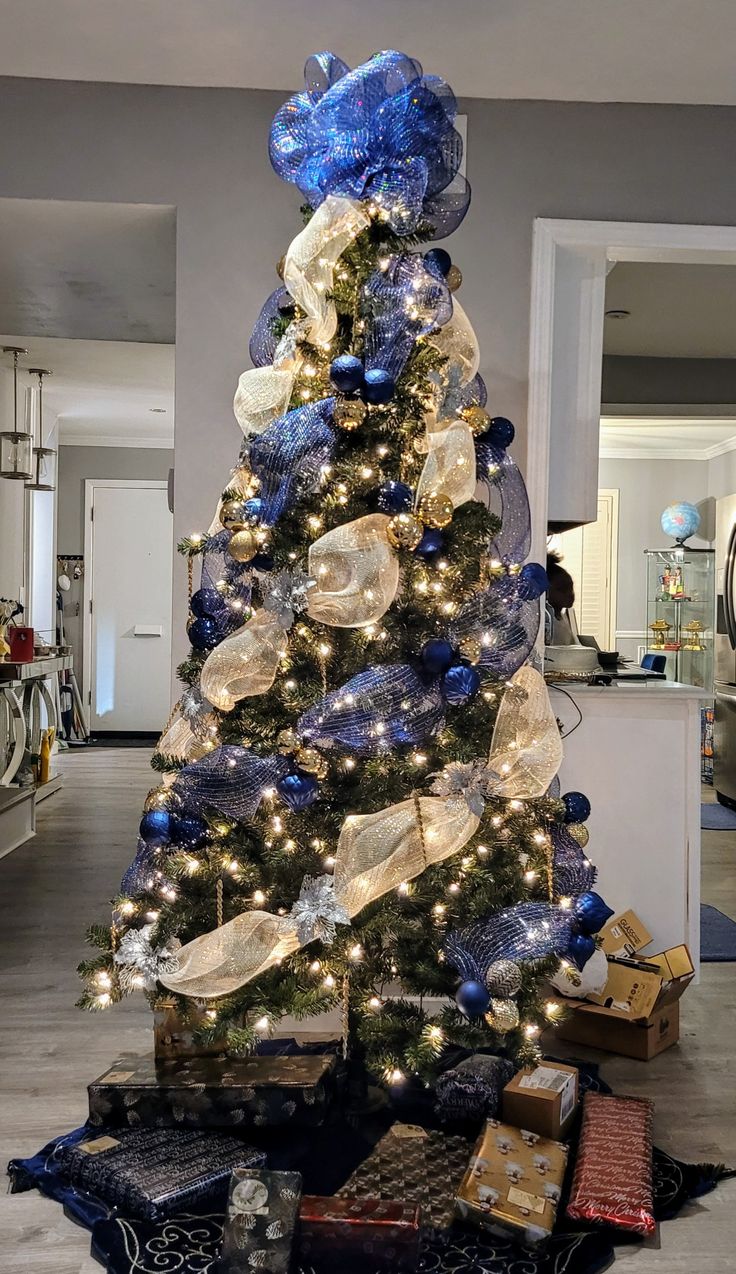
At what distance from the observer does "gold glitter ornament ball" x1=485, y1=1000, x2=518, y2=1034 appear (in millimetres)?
1980

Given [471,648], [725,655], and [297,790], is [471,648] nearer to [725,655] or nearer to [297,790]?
[297,790]

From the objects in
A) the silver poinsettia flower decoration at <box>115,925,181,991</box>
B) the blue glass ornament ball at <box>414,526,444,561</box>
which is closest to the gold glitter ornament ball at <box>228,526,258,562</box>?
the blue glass ornament ball at <box>414,526,444,561</box>

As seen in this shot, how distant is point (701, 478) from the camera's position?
882 cm

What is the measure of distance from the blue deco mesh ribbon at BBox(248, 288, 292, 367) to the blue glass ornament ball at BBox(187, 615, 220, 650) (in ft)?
1.98

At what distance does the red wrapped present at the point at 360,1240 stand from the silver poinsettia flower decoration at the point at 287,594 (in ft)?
3.43

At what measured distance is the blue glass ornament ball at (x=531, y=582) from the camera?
2.24 m

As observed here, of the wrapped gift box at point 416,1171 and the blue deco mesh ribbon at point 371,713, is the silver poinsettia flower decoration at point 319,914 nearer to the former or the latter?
the blue deco mesh ribbon at point 371,713

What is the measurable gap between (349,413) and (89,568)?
7792 millimetres

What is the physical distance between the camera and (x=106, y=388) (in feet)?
24.0

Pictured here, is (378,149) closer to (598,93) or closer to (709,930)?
(598,93)

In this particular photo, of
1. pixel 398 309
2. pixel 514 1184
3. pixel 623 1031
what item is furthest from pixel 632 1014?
pixel 398 309

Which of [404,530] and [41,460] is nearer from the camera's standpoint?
[404,530]

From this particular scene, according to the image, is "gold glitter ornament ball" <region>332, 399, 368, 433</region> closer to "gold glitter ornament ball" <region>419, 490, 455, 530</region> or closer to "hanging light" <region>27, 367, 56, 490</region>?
"gold glitter ornament ball" <region>419, 490, 455, 530</region>

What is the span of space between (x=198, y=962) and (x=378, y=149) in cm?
159
